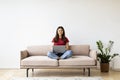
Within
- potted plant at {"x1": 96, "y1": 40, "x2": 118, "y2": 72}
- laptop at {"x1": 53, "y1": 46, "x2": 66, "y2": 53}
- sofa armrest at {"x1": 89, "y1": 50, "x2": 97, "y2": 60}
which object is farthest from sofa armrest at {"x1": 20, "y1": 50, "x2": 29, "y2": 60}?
potted plant at {"x1": 96, "y1": 40, "x2": 118, "y2": 72}

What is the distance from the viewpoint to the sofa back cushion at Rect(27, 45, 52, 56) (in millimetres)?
5332

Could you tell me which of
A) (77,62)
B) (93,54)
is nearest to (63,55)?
(77,62)

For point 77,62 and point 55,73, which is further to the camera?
point 55,73

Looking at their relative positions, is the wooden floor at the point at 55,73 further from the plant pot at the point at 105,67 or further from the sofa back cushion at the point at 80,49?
the sofa back cushion at the point at 80,49

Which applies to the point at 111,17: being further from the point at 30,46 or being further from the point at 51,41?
the point at 30,46

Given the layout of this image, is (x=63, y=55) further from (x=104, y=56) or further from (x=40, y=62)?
(x=104, y=56)

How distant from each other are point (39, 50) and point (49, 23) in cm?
84

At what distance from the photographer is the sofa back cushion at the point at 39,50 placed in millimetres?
5332

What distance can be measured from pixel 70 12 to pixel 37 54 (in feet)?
4.73

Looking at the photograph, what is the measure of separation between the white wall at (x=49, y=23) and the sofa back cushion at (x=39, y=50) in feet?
1.17

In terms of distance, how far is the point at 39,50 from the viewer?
5.35 meters

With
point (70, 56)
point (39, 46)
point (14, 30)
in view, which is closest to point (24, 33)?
point (14, 30)

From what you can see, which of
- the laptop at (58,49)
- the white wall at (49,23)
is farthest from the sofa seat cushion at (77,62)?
the white wall at (49,23)

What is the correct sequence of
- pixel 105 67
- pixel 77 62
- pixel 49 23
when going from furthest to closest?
pixel 49 23, pixel 105 67, pixel 77 62
